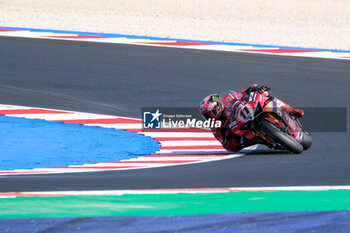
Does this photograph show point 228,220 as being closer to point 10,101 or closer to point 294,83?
point 10,101

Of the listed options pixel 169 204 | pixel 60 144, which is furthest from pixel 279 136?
pixel 169 204

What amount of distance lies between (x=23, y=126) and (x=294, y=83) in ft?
17.3

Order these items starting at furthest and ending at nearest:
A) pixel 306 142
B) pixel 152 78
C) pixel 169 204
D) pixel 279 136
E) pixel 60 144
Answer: pixel 152 78 → pixel 60 144 → pixel 306 142 → pixel 279 136 → pixel 169 204

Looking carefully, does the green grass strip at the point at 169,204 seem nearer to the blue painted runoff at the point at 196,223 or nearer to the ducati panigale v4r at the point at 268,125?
the blue painted runoff at the point at 196,223

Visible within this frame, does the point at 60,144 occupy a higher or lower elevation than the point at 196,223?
higher

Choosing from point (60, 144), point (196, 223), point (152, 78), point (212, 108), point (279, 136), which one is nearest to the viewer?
point (196, 223)

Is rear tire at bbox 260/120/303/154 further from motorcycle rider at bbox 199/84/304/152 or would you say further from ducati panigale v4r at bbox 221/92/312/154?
motorcycle rider at bbox 199/84/304/152

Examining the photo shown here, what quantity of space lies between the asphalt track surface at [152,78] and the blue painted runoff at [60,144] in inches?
48.4

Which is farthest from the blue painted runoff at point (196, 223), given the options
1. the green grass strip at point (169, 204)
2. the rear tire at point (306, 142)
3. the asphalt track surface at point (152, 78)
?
the rear tire at point (306, 142)

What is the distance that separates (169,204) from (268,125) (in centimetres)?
348

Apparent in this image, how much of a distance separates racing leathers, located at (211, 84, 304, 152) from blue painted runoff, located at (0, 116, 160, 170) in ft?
3.57

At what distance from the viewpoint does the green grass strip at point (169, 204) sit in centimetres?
542

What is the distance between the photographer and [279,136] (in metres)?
8.99

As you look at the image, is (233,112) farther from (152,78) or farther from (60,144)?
(152,78)
